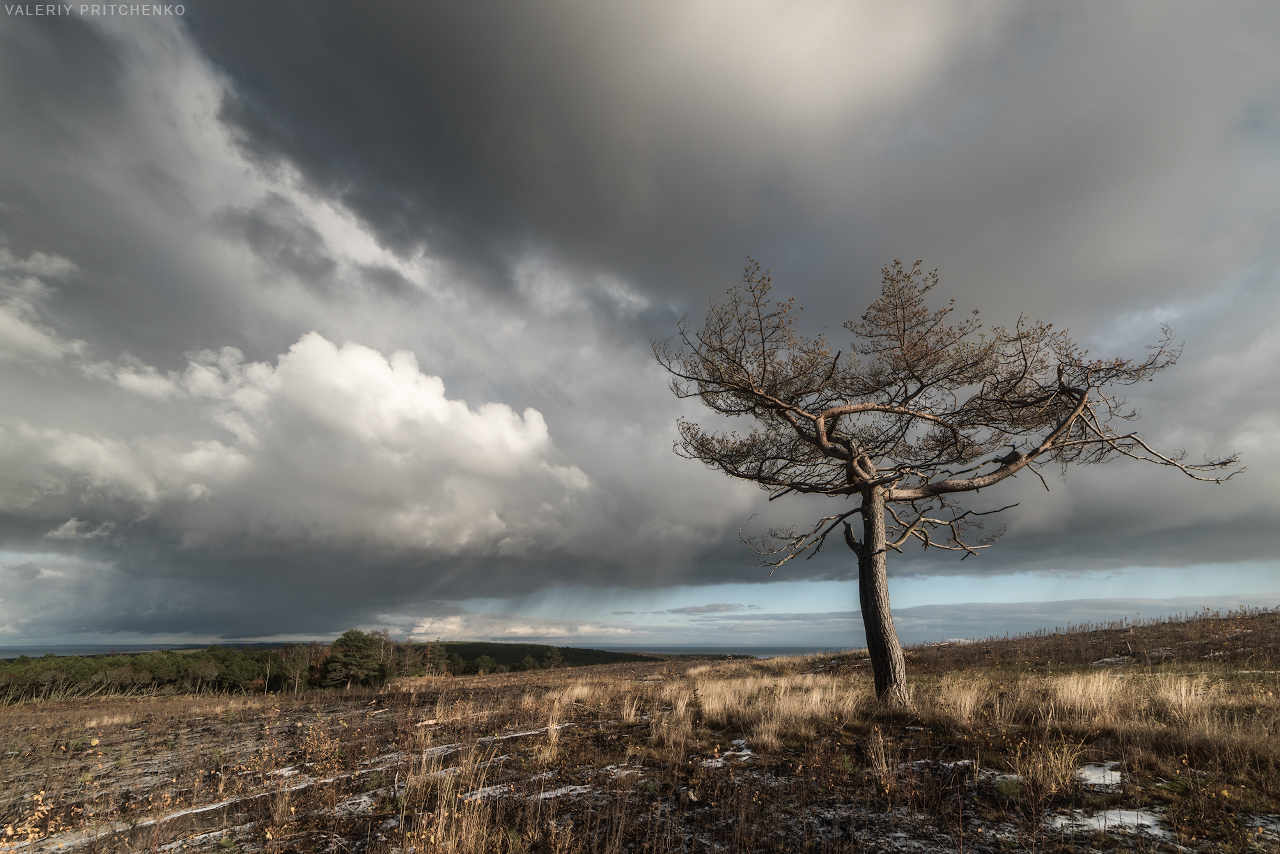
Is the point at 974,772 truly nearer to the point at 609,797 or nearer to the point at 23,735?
the point at 609,797

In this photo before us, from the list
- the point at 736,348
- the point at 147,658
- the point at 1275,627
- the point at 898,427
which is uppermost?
the point at 736,348

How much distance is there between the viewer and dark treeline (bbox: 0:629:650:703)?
129 ft

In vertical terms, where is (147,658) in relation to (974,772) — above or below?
below

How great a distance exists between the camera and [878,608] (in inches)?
384

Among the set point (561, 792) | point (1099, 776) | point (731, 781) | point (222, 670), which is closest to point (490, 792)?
point (561, 792)

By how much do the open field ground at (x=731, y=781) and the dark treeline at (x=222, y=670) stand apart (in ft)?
98.0

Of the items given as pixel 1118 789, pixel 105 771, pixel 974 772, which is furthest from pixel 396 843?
pixel 105 771

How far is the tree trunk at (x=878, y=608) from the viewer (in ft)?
30.7

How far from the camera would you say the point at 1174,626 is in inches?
896

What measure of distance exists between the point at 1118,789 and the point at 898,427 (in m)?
7.77

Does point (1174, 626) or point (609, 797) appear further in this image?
point (1174, 626)

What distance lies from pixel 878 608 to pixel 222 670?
6699 cm

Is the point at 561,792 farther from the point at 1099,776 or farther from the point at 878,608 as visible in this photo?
the point at 878,608

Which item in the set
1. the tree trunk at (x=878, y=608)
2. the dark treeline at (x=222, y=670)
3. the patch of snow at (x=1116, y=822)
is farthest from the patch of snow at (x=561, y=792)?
the dark treeline at (x=222, y=670)
